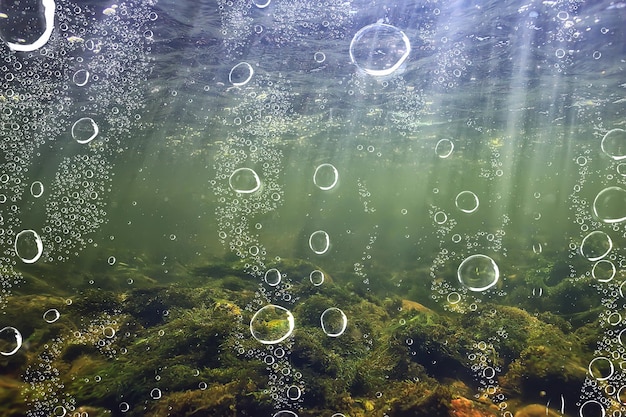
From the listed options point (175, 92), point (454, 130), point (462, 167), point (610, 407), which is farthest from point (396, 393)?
point (462, 167)

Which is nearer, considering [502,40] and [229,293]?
[229,293]

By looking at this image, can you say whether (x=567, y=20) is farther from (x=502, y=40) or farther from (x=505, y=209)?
(x=505, y=209)

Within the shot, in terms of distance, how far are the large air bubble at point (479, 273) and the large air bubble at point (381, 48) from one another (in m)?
4.56

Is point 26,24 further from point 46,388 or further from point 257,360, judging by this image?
point 257,360

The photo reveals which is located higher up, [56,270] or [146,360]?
[56,270]

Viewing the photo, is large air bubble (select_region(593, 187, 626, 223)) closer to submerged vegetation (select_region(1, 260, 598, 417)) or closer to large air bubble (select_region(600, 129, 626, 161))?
submerged vegetation (select_region(1, 260, 598, 417))

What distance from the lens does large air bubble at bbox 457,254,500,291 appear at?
24.4 ft

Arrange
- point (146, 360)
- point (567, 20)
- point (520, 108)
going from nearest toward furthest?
point (146, 360)
point (567, 20)
point (520, 108)

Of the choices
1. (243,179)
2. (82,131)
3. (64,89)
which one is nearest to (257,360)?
(243,179)

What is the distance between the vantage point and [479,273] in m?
7.56

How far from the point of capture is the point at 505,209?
48594 mm

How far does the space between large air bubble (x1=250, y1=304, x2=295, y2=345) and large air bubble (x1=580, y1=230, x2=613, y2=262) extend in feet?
27.5

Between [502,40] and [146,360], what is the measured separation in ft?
41.0

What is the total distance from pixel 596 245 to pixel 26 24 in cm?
1603
